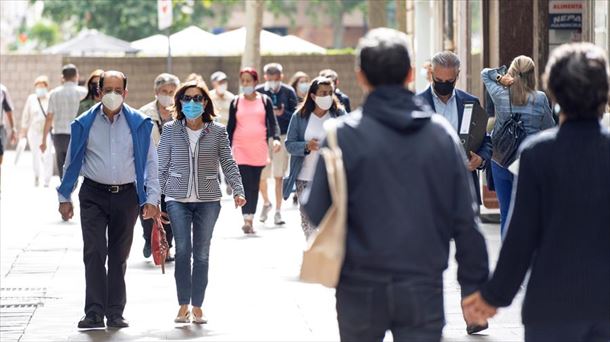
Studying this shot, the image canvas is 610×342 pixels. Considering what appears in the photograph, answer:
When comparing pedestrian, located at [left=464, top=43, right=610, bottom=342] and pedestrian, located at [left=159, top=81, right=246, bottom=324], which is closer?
pedestrian, located at [left=464, top=43, right=610, bottom=342]

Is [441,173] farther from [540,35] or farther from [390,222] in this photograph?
[540,35]

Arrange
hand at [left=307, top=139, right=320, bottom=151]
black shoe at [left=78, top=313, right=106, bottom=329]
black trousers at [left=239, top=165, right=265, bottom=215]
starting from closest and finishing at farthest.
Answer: black shoe at [left=78, top=313, right=106, bottom=329]
hand at [left=307, top=139, right=320, bottom=151]
black trousers at [left=239, top=165, right=265, bottom=215]

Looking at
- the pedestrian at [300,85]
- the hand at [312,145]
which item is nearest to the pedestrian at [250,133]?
the hand at [312,145]

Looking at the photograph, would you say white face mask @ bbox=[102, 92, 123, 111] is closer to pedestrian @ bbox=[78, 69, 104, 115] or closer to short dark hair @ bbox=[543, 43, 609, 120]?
pedestrian @ bbox=[78, 69, 104, 115]

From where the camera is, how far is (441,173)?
5.53 metres


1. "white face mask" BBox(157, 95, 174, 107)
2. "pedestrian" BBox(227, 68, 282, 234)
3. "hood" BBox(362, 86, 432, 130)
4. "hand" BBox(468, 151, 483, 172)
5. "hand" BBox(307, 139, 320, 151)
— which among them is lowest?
"pedestrian" BBox(227, 68, 282, 234)

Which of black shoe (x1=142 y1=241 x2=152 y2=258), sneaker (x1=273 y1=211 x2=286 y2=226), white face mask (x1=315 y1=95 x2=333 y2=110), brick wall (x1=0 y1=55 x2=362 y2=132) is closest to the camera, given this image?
white face mask (x1=315 y1=95 x2=333 y2=110)

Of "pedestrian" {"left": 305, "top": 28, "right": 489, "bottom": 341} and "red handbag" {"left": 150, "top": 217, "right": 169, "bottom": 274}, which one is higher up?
"pedestrian" {"left": 305, "top": 28, "right": 489, "bottom": 341}

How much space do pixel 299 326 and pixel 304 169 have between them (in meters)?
2.88

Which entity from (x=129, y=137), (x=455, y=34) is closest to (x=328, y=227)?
(x=129, y=137)

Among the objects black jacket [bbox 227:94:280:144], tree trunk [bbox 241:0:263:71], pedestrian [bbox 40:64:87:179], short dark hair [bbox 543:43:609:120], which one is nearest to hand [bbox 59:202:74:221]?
short dark hair [bbox 543:43:609:120]

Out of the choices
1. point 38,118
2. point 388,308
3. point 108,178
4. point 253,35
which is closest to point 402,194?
point 388,308

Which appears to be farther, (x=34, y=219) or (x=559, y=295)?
Result: (x=34, y=219)

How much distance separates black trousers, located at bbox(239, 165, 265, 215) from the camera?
17.2 m
